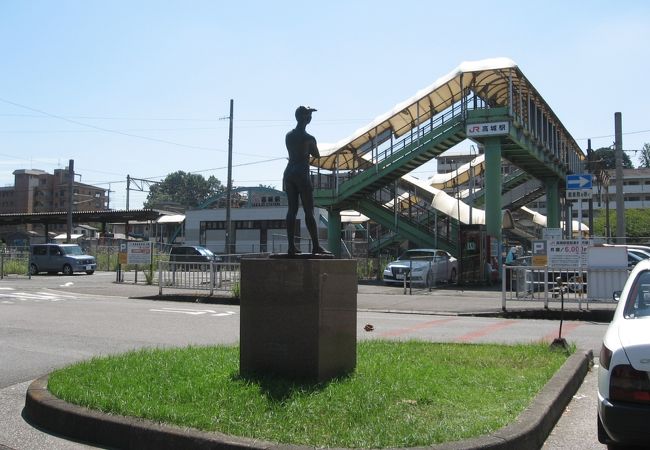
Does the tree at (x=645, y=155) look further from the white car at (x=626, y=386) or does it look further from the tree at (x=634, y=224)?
the white car at (x=626, y=386)

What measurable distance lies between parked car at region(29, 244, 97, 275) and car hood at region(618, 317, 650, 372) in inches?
1310

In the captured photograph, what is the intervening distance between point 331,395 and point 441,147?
2409 cm

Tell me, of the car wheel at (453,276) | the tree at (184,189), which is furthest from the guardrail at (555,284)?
the tree at (184,189)

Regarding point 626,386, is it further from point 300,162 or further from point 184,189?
point 184,189

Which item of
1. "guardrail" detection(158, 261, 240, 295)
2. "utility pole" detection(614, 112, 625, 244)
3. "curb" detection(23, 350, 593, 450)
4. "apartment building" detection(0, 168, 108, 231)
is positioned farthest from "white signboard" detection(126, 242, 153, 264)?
"apartment building" detection(0, 168, 108, 231)

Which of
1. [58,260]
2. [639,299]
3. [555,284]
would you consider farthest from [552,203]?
[639,299]

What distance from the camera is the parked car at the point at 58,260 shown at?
112ft

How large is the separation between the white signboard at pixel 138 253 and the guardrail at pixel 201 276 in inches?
182

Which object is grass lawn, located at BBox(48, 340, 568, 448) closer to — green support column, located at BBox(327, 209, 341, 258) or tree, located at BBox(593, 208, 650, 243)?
green support column, located at BBox(327, 209, 341, 258)

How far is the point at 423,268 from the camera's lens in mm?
24312

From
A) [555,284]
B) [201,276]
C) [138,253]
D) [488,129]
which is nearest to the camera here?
[555,284]

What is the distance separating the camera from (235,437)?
184 inches

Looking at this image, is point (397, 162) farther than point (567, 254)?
Yes

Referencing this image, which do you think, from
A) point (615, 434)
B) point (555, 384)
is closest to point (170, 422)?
point (615, 434)
